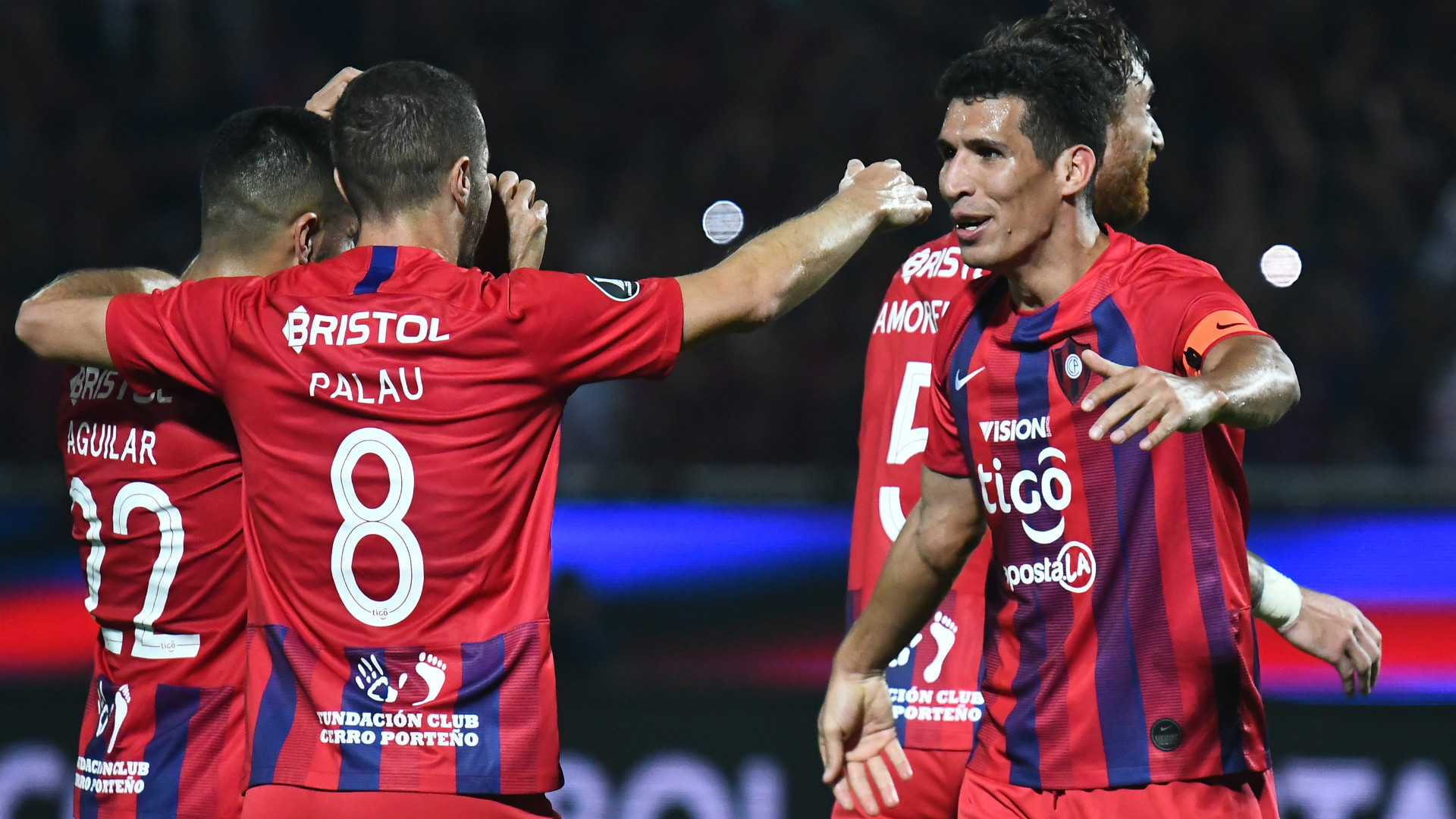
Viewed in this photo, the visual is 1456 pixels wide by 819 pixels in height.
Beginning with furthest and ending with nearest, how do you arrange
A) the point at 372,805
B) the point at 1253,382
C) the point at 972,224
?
the point at 972,224
the point at 372,805
the point at 1253,382

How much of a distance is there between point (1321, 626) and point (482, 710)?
1.94 m

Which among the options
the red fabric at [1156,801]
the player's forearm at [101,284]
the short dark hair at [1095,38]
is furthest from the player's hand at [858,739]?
the player's forearm at [101,284]

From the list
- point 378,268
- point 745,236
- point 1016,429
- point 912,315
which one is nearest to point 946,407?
point 1016,429

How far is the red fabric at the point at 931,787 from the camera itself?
4008mm

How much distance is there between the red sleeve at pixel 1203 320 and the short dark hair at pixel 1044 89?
41 cm

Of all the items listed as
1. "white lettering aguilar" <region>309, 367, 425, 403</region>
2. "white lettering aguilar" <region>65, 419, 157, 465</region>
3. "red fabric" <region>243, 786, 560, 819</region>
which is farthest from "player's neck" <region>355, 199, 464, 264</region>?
"red fabric" <region>243, 786, 560, 819</region>

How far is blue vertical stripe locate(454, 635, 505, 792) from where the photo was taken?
115 inches

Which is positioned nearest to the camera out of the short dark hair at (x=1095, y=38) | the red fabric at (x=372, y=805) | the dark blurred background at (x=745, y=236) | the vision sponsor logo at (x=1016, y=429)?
the red fabric at (x=372, y=805)

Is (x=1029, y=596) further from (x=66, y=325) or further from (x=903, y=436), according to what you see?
(x=66, y=325)

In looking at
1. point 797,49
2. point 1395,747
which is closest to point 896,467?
point 1395,747

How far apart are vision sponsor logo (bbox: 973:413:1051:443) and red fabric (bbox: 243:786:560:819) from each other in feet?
4.02

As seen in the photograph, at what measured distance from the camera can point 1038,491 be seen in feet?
10.8

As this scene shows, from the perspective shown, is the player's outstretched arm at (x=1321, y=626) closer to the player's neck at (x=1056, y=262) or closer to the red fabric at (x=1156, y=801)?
the red fabric at (x=1156, y=801)

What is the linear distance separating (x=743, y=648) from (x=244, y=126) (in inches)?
158
